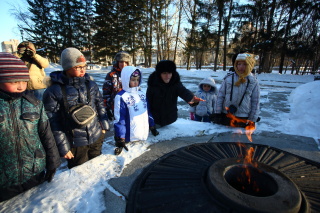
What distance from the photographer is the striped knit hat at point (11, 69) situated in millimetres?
1173

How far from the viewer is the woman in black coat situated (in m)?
2.58

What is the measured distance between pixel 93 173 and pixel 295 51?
65.9 feet

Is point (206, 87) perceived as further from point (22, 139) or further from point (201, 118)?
point (22, 139)

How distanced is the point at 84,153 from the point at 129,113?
70cm

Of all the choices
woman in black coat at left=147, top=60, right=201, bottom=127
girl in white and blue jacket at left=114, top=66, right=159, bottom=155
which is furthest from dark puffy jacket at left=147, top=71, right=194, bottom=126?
girl in white and blue jacket at left=114, top=66, right=159, bottom=155

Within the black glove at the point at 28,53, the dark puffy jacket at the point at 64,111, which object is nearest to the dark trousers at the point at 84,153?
the dark puffy jacket at the point at 64,111

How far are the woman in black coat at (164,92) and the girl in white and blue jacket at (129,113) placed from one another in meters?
0.47

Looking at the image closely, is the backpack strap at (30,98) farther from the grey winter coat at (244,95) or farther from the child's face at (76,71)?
the grey winter coat at (244,95)

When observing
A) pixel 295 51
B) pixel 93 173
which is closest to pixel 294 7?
pixel 295 51

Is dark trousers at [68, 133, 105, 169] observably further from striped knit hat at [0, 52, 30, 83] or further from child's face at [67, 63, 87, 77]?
striped knit hat at [0, 52, 30, 83]

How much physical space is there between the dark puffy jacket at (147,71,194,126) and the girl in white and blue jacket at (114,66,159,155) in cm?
47

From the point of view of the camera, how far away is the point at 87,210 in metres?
1.19

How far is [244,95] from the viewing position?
263 centimetres

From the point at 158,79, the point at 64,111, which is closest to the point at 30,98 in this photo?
the point at 64,111
